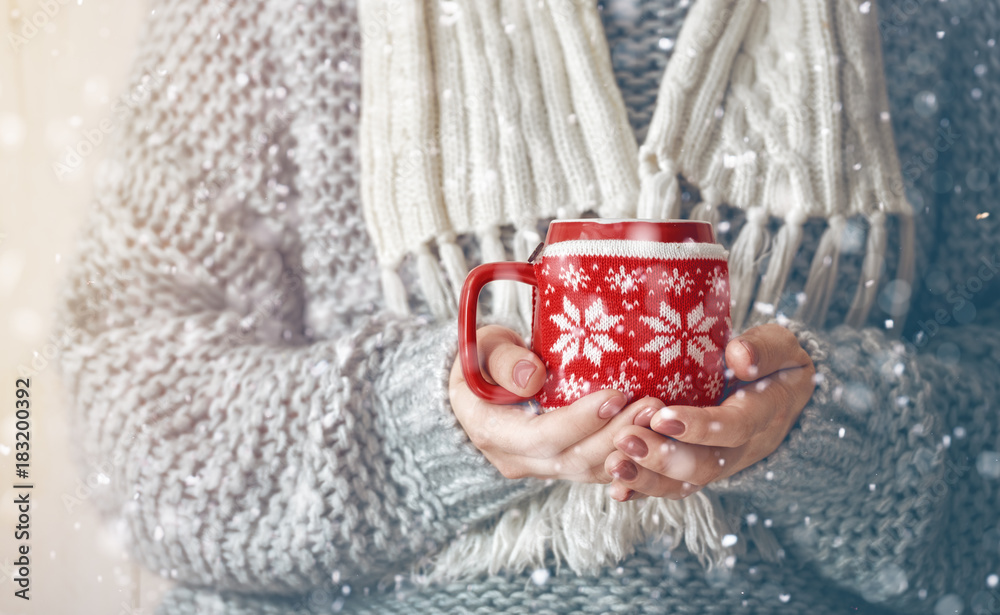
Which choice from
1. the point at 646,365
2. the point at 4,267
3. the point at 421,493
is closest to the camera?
the point at 646,365

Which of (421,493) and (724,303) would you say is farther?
(421,493)

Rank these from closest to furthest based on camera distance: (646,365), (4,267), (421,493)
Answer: (646,365), (421,493), (4,267)

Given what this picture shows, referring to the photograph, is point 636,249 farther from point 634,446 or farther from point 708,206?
point 708,206

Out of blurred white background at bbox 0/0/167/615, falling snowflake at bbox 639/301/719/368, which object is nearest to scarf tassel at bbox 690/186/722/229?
falling snowflake at bbox 639/301/719/368

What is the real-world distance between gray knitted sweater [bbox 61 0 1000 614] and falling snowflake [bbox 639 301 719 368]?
0.16 metres

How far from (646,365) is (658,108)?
0.30 meters

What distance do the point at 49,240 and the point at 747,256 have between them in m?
0.69

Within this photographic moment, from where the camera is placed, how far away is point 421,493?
505 millimetres

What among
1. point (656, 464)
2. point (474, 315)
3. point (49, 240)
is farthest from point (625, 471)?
point (49, 240)

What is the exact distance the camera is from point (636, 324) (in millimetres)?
317

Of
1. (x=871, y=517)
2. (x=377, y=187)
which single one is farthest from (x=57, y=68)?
(x=871, y=517)

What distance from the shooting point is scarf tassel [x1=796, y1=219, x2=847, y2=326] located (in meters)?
0.55

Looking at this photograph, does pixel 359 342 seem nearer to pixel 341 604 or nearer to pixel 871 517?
pixel 341 604

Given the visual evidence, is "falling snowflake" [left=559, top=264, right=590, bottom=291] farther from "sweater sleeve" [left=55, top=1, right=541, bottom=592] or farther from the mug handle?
"sweater sleeve" [left=55, top=1, right=541, bottom=592]
